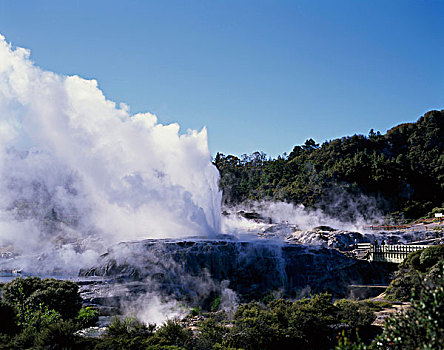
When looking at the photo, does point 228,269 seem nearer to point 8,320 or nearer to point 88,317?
point 88,317

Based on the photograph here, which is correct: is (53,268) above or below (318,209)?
below

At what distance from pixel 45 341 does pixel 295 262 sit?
1895 centimetres

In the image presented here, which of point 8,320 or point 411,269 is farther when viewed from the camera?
point 411,269

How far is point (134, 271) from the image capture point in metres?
24.2

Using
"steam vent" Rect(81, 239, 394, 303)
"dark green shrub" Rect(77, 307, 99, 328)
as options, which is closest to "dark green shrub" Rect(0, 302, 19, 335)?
"dark green shrub" Rect(77, 307, 99, 328)

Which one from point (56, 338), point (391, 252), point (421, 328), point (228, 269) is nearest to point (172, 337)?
point (56, 338)

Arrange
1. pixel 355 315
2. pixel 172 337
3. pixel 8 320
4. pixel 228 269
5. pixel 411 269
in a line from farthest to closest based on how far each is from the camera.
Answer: pixel 228 269 < pixel 411 269 < pixel 355 315 < pixel 8 320 < pixel 172 337

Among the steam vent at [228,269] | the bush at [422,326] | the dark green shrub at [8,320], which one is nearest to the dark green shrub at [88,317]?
the dark green shrub at [8,320]

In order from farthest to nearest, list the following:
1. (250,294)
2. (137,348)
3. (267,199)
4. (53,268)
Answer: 1. (267,199)
2. (53,268)
3. (250,294)
4. (137,348)

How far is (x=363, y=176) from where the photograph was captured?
194 feet

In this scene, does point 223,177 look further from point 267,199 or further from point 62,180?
point 62,180

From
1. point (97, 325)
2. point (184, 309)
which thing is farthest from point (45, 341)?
point (184, 309)

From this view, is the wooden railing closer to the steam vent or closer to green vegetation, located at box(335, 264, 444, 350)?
the steam vent

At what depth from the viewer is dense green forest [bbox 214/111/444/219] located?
56.1 m
